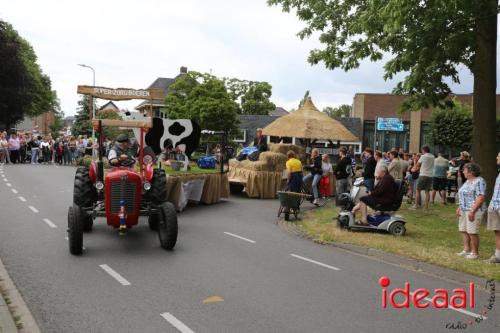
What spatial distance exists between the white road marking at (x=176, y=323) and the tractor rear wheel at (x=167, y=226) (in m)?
3.00

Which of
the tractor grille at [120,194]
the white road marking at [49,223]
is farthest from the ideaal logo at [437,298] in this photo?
the white road marking at [49,223]

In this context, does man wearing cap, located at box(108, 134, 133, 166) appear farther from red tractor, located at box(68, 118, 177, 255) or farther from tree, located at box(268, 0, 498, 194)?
tree, located at box(268, 0, 498, 194)

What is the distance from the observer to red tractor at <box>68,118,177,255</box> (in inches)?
342

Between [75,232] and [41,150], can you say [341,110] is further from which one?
[75,232]

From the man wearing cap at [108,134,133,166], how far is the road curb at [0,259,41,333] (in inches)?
107

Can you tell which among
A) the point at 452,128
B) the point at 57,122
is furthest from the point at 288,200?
the point at 57,122

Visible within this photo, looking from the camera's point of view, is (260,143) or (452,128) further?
(452,128)

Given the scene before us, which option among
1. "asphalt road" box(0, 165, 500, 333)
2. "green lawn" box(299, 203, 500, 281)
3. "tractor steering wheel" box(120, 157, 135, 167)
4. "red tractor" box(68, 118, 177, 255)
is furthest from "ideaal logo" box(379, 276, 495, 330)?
"tractor steering wheel" box(120, 157, 135, 167)

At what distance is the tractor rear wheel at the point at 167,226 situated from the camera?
8.79 m

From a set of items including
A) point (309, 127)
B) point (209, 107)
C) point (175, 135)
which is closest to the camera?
point (175, 135)

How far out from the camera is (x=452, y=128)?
1746 inches

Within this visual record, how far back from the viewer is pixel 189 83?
47344mm

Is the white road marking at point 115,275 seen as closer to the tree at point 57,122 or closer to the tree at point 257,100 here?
the tree at point 257,100

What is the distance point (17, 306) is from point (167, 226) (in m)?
3.18
